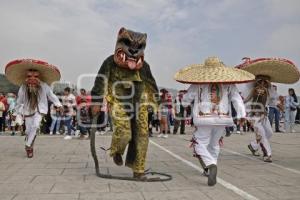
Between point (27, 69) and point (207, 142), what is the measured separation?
505cm

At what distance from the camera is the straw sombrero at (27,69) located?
33.9 feet

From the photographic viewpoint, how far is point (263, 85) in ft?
32.3

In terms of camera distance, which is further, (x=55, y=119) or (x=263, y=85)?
(x=55, y=119)

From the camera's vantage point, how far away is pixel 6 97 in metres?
20.4

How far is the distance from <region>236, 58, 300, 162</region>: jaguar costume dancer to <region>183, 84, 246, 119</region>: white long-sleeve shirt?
1.99m

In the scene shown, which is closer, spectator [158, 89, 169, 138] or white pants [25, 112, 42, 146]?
white pants [25, 112, 42, 146]

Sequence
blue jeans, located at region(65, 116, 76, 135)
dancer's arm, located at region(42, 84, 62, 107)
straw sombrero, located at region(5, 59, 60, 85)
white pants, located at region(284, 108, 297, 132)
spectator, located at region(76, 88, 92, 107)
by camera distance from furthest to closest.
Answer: white pants, located at region(284, 108, 297, 132) < blue jeans, located at region(65, 116, 76, 135) < spectator, located at region(76, 88, 92, 107) < dancer's arm, located at region(42, 84, 62, 107) < straw sombrero, located at region(5, 59, 60, 85)

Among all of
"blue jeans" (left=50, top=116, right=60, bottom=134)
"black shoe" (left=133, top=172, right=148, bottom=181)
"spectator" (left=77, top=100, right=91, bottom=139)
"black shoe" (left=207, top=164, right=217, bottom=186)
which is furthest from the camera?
"blue jeans" (left=50, top=116, right=60, bottom=134)

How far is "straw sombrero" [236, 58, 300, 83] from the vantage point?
9198 mm

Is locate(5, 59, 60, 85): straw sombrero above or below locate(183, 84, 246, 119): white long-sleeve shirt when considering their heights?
above

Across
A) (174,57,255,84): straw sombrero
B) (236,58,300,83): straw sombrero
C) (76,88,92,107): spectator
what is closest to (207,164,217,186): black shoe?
(174,57,255,84): straw sombrero

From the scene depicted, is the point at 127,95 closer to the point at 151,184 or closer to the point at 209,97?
the point at 209,97

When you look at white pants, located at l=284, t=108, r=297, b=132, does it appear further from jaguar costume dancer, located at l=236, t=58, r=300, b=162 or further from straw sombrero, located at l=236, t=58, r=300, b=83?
straw sombrero, located at l=236, t=58, r=300, b=83

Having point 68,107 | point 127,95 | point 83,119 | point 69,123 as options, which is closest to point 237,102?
point 127,95
